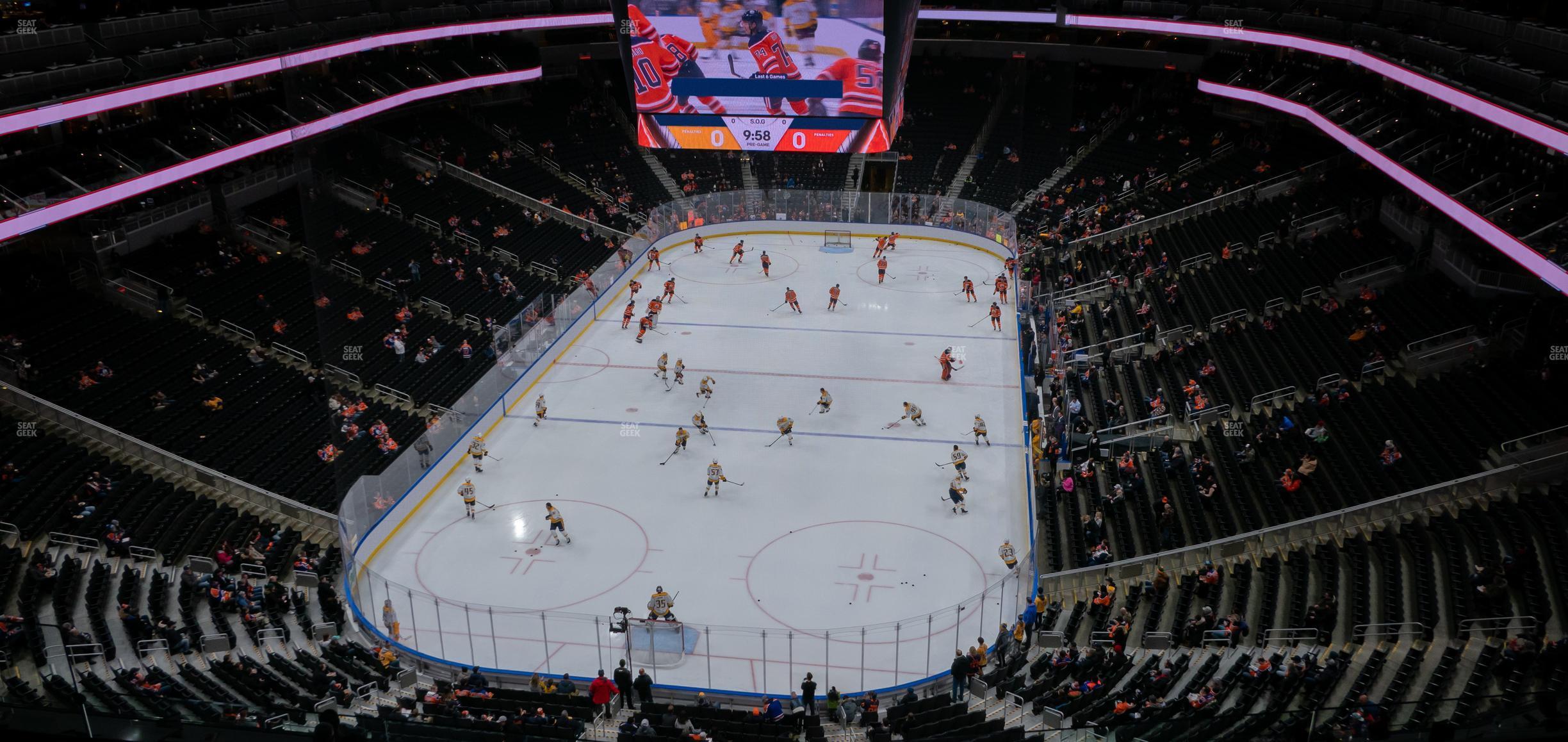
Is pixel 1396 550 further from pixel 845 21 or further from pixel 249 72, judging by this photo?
pixel 249 72

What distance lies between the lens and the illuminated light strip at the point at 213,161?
22891 mm

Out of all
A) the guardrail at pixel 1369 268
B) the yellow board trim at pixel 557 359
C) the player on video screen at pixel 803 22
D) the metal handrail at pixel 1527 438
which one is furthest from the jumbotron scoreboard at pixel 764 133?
the metal handrail at pixel 1527 438

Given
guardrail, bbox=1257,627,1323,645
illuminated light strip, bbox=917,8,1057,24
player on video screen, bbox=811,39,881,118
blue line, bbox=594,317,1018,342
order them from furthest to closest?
illuminated light strip, bbox=917,8,1057,24
blue line, bbox=594,317,1018,342
player on video screen, bbox=811,39,881,118
guardrail, bbox=1257,627,1323,645

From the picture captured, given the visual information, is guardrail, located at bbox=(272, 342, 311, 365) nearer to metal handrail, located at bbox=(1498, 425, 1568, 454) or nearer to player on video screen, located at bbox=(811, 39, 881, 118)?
player on video screen, located at bbox=(811, 39, 881, 118)

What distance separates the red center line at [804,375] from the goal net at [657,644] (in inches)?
512

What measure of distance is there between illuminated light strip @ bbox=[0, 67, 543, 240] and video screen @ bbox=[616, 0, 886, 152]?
30.5 feet

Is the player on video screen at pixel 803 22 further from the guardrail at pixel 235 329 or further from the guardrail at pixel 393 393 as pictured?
the guardrail at pixel 235 329

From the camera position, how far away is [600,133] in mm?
46688

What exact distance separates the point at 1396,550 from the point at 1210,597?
3.05 m

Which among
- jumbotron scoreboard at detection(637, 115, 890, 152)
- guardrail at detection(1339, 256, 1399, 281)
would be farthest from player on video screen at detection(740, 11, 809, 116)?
guardrail at detection(1339, 256, 1399, 281)

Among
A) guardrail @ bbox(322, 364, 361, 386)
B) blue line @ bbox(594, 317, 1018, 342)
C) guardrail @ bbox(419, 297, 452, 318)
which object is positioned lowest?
guardrail @ bbox(322, 364, 361, 386)

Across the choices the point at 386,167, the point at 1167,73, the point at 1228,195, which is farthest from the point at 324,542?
the point at 1167,73

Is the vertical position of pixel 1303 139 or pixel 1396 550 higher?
pixel 1303 139

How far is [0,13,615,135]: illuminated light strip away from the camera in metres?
23.0
